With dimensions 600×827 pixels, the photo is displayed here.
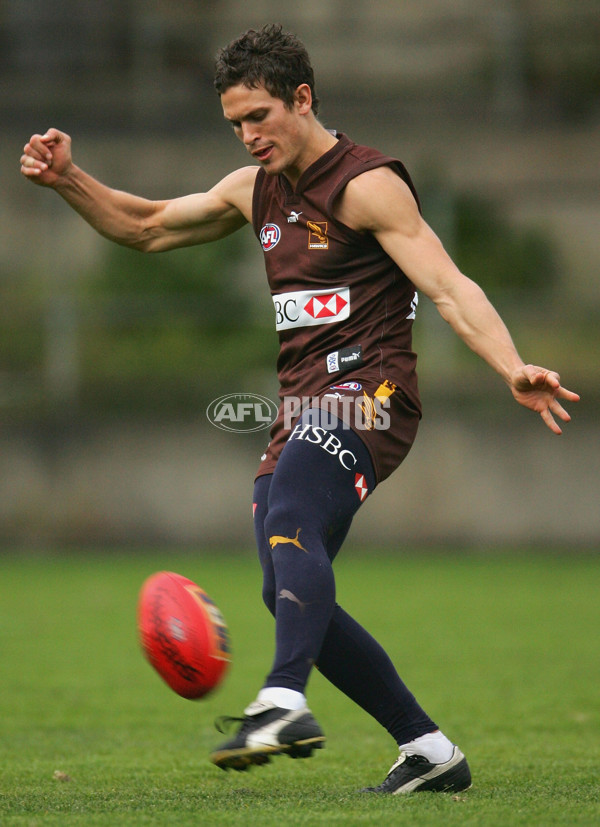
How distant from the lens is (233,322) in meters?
15.7

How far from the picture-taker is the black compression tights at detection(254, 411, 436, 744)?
3.49 m

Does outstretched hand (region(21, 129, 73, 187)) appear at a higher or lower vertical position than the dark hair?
lower

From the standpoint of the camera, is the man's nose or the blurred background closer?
the man's nose

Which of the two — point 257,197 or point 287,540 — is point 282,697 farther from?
point 257,197

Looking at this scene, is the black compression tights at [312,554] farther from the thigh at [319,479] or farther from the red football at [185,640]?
the red football at [185,640]

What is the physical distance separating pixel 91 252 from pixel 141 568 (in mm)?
6609

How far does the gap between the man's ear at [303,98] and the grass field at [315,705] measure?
215cm

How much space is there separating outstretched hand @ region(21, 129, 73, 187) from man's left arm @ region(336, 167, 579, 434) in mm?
1172

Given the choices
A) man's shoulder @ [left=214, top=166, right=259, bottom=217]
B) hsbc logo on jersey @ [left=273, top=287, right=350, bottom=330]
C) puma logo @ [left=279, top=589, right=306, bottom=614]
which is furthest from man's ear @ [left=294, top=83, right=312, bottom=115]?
puma logo @ [left=279, top=589, right=306, bottom=614]

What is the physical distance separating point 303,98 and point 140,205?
980 millimetres

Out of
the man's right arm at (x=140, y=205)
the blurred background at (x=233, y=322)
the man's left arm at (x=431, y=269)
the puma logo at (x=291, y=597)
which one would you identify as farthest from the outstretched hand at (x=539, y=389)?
the blurred background at (x=233, y=322)

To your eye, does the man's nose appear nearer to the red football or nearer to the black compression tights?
the black compression tights

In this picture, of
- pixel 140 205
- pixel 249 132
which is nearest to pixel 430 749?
pixel 249 132

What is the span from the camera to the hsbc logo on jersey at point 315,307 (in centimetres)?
391
